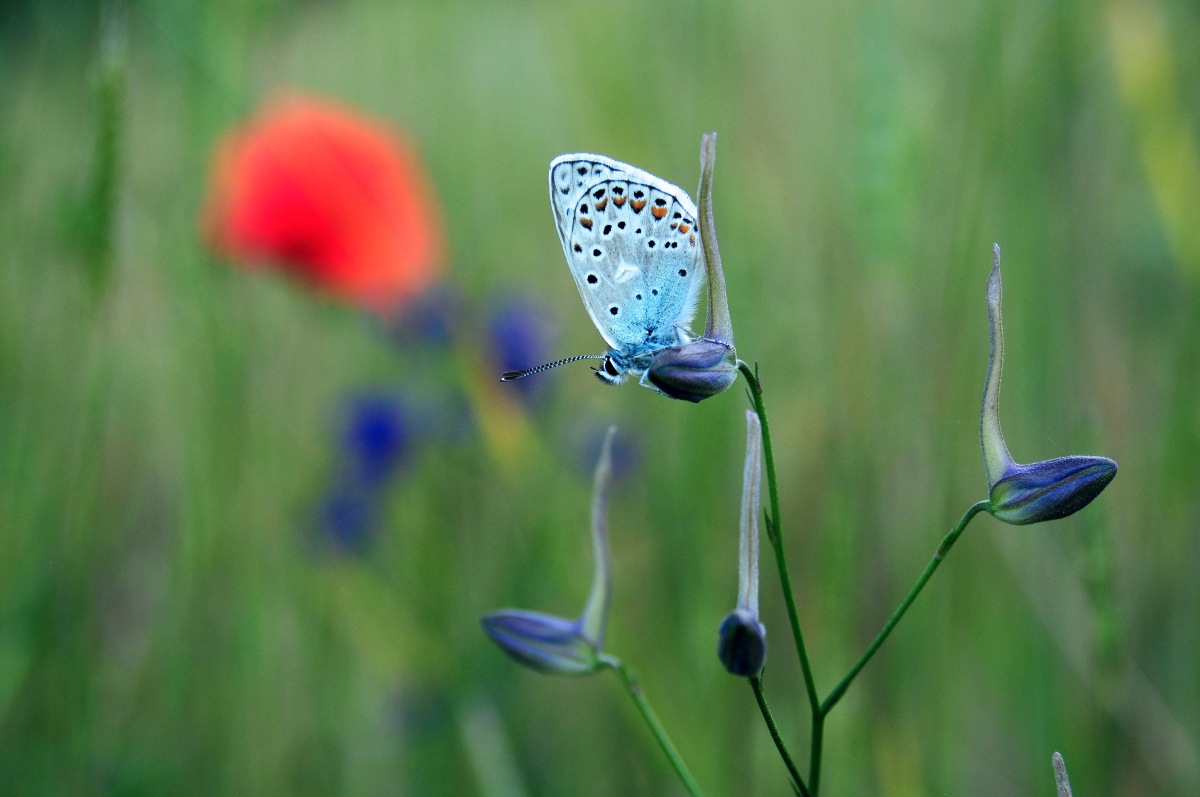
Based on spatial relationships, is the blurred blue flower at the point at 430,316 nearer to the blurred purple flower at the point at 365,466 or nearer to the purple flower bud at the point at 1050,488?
the blurred purple flower at the point at 365,466

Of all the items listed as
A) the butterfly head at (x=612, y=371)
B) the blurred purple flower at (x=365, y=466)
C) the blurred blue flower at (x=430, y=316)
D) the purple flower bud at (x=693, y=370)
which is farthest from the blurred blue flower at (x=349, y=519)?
the purple flower bud at (x=693, y=370)

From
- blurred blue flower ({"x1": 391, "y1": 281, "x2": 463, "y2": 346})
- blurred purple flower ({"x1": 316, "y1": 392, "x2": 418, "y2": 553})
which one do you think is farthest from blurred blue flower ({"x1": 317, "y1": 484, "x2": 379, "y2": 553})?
blurred blue flower ({"x1": 391, "y1": 281, "x2": 463, "y2": 346})

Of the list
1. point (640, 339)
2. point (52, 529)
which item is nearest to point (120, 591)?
point (52, 529)

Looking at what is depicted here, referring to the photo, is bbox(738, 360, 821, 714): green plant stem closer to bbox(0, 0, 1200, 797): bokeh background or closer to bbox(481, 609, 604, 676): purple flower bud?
bbox(481, 609, 604, 676): purple flower bud

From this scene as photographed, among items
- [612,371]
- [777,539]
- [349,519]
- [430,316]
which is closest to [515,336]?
[430,316]

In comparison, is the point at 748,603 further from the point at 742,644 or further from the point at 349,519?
the point at 349,519

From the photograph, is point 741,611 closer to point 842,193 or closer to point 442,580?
point 442,580
